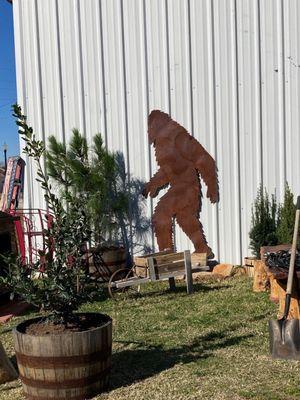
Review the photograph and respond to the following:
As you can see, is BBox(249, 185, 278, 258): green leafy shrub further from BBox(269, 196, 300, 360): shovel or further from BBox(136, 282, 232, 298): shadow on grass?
BBox(269, 196, 300, 360): shovel

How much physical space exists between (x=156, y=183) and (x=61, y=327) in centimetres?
567

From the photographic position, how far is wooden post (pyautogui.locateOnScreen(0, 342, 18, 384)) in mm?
5100

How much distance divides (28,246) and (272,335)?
21.5 feet

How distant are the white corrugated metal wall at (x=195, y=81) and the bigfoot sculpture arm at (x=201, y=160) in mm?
129

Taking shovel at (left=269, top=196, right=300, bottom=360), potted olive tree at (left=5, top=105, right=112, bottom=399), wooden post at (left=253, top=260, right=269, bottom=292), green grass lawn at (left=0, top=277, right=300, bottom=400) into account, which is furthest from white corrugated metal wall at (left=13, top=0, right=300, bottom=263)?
potted olive tree at (left=5, top=105, right=112, bottom=399)

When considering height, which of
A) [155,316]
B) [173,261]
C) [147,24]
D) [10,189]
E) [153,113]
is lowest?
[155,316]

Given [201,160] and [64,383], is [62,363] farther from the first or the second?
[201,160]

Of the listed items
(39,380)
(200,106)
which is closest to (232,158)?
(200,106)

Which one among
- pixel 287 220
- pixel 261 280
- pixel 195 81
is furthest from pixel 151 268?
pixel 195 81

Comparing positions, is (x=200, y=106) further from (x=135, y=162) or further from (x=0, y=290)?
(x=0, y=290)

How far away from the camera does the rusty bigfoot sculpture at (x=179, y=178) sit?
9.99 m

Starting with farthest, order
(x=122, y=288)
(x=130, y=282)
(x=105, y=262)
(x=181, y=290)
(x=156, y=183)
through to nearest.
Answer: (x=156, y=183) < (x=105, y=262) < (x=122, y=288) < (x=181, y=290) < (x=130, y=282)

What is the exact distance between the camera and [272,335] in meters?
5.26

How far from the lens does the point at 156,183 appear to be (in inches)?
400
